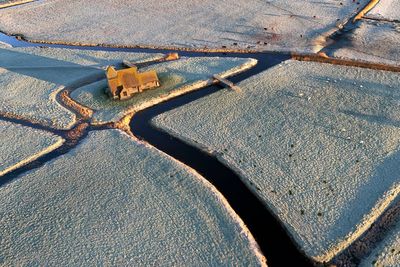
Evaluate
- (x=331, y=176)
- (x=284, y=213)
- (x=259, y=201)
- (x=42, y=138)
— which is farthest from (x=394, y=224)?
(x=42, y=138)

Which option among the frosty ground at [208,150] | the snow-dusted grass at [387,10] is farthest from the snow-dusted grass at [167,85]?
the snow-dusted grass at [387,10]

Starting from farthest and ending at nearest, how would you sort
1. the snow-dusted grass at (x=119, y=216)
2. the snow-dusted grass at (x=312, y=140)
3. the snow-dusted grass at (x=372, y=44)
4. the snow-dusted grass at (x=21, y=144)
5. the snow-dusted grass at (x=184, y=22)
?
the snow-dusted grass at (x=184, y=22) → the snow-dusted grass at (x=372, y=44) → the snow-dusted grass at (x=21, y=144) → the snow-dusted grass at (x=312, y=140) → the snow-dusted grass at (x=119, y=216)

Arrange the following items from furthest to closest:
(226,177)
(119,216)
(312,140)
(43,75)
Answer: (43,75)
(312,140)
(226,177)
(119,216)

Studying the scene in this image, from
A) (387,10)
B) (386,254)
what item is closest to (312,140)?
(386,254)

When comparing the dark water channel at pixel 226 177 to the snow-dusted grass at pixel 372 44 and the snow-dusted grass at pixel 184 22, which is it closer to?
the snow-dusted grass at pixel 184 22

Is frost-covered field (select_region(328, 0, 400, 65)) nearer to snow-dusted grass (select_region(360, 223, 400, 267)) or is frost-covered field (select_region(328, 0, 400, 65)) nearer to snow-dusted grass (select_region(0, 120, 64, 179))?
snow-dusted grass (select_region(360, 223, 400, 267))

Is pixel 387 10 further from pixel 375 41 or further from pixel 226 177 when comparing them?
pixel 226 177

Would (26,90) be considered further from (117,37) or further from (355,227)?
(355,227)

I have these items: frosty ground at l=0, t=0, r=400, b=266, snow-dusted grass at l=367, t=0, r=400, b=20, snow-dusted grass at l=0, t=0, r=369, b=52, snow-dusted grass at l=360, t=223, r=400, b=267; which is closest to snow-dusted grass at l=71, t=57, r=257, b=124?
frosty ground at l=0, t=0, r=400, b=266
